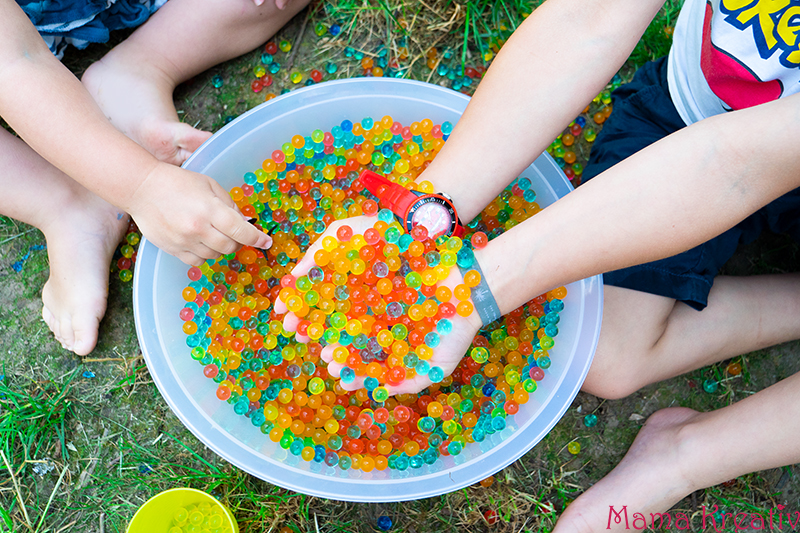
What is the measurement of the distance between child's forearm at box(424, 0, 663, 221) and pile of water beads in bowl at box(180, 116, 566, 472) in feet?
0.35

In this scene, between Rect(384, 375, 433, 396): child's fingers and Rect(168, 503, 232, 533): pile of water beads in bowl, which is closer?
Rect(384, 375, 433, 396): child's fingers

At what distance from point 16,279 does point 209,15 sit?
0.80m

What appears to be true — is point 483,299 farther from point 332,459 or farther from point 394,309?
point 332,459

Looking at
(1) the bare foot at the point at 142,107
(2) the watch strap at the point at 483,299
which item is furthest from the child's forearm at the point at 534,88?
(1) the bare foot at the point at 142,107

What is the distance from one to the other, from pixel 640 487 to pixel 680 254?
0.52 meters

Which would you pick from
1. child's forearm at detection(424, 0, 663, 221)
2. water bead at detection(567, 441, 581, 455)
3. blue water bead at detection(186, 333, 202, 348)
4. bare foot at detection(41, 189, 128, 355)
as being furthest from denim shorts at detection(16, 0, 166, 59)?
water bead at detection(567, 441, 581, 455)

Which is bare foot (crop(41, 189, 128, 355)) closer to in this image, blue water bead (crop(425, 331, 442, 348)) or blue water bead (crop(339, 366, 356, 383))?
blue water bead (crop(339, 366, 356, 383))

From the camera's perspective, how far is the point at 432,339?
3.31 ft

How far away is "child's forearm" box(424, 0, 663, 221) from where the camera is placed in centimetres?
99

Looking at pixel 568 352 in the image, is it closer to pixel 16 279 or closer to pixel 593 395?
pixel 593 395

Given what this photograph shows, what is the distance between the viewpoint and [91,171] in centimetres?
102

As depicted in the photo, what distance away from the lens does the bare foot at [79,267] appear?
4.18 feet

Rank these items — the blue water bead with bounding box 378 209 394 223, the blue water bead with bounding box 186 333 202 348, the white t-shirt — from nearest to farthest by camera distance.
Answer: the white t-shirt < the blue water bead with bounding box 378 209 394 223 < the blue water bead with bounding box 186 333 202 348

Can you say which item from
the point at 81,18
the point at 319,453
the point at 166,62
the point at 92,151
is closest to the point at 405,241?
the point at 319,453
